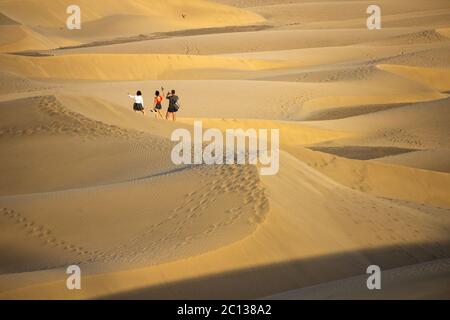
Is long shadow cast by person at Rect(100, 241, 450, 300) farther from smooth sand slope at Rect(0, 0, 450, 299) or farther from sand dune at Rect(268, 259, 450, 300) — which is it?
sand dune at Rect(268, 259, 450, 300)

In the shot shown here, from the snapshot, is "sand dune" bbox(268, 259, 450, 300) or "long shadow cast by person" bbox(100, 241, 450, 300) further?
"long shadow cast by person" bbox(100, 241, 450, 300)

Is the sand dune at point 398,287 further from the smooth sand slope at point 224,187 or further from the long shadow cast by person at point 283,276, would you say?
the long shadow cast by person at point 283,276

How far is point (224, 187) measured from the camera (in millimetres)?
13344

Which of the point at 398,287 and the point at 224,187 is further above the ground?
the point at 224,187

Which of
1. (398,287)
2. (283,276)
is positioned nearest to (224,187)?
(283,276)

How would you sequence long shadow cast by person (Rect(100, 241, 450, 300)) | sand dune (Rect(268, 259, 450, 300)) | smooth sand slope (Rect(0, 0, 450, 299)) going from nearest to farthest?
sand dune (Rect(268, 259, 450, 300)), long shadow cast by person (Rect(100, 241, 450, 300)), smooth sand slope (Rect(0, 0, 450, 299))

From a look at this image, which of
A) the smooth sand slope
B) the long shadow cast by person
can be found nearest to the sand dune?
the smooth sand slope

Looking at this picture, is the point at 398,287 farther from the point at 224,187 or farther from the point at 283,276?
the point at 224,187

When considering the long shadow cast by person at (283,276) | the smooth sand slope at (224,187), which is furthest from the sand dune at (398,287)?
the long shadow cast by person at (283,276)

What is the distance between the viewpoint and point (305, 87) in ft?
96.1

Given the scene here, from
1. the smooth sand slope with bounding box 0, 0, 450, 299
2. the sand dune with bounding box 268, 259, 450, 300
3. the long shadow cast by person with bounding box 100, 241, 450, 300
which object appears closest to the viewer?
the sand dune with bounding box 268, 259, 450, 300

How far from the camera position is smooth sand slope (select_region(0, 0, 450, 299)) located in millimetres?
11008

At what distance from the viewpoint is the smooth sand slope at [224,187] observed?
11008 mm

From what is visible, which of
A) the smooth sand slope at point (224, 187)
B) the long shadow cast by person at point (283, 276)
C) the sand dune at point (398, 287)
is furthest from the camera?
the smooth sand slope at point (224, 187)
